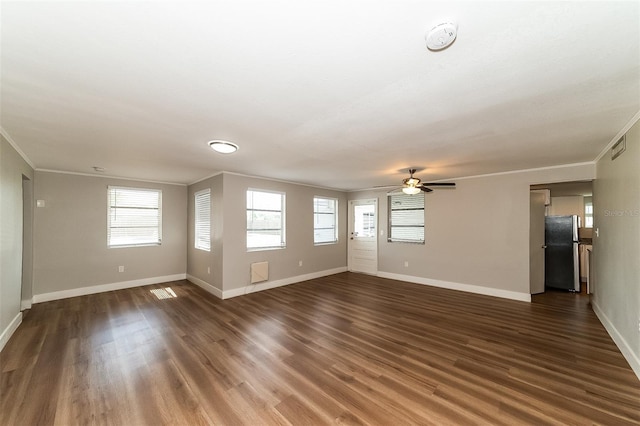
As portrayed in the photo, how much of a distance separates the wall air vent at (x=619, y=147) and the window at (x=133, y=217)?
7.72 m

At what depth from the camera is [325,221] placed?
6.99 m

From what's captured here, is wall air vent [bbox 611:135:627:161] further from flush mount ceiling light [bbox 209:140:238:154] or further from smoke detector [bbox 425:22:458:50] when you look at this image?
flush mount ceiling light [bbox 209:140:238:154]

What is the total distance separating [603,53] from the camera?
144cm

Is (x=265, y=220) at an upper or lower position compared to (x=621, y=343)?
upper

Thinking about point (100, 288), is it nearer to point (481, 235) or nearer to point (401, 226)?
point (401, 226)

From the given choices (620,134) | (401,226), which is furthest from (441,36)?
(401,226)

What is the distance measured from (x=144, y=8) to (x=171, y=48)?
256 millimetres

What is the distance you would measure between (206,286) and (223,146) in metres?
3.45

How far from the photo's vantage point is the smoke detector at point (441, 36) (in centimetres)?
125

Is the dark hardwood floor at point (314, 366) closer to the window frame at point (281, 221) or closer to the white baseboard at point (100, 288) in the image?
the white baseboard at point (100, 288)

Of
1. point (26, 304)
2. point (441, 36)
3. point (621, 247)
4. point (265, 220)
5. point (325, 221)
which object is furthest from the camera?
point (325, 221)

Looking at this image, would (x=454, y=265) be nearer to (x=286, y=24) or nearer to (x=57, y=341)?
(x=286, y=24)

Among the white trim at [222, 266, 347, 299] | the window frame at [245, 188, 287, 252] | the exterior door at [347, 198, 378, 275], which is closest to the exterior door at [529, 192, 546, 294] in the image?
the exterior door at [347, 198, 378, 275]

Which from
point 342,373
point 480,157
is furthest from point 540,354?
point 480,157
